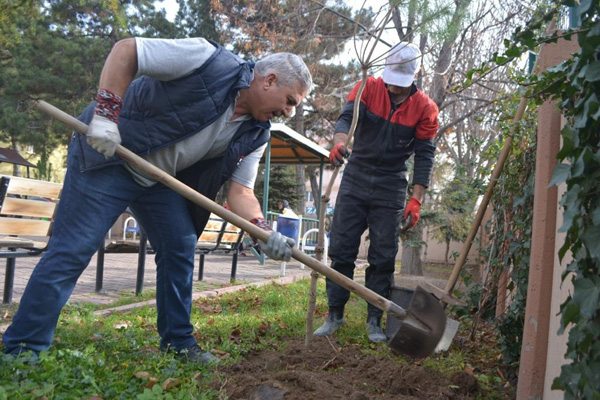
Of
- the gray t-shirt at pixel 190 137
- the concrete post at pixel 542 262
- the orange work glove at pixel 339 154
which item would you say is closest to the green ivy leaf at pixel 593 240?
the concrete post at pixel 542 262

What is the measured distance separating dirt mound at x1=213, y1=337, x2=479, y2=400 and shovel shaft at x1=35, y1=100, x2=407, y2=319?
35 cm

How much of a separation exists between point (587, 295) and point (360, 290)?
156cm

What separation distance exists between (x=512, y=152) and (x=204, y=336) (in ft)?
8.26

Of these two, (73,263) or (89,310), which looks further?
(89,310)

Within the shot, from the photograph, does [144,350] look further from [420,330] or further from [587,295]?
[587,295]

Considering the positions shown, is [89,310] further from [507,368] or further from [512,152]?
[512,152]

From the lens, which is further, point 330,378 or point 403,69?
point 403,69

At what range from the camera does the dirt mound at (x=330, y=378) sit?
2602 mm

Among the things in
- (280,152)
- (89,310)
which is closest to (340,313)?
(89,310)

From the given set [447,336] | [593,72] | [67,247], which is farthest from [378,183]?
[593,72]

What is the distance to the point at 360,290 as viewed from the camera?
2.92m

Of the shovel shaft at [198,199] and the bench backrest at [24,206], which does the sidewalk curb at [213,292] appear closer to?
the bench backrest at [24,206]

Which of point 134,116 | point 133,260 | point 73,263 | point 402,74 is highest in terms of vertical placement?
point 402,74

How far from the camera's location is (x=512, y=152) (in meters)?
3.91
